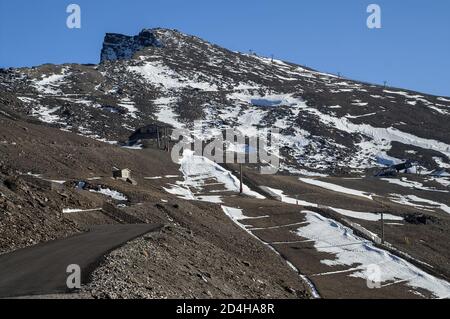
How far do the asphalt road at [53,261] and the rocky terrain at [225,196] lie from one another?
894mm

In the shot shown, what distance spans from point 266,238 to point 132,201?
41.5ft

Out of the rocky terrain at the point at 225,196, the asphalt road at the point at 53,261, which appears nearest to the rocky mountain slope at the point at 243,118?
the rocky terrain at the point at 225,196

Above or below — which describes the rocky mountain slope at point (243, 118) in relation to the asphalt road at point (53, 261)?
above

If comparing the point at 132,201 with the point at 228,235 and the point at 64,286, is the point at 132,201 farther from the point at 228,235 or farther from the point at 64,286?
the point at 64,286

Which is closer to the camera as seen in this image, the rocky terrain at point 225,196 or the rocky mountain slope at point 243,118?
the rocky terrain at point 225,196

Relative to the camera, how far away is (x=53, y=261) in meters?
22.6

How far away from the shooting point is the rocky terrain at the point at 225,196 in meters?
28.5

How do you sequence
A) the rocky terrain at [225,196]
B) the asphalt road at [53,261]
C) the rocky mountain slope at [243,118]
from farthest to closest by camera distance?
the rocky mountain slope at [243,118], the rocky terrain at [225,196], the asphalt road at [53,261]

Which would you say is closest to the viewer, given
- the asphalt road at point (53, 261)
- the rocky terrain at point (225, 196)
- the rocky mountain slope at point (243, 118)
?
the asphalt road at point (53, 261)

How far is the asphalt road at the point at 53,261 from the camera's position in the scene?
18.3m

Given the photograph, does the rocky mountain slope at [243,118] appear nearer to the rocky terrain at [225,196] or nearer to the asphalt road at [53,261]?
the rocky terrain at [225,196]

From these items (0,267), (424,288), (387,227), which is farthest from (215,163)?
(0,267)

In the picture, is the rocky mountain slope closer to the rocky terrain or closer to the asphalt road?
the rocky terrain

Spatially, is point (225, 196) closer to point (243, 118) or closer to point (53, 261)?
point (53, 261)
